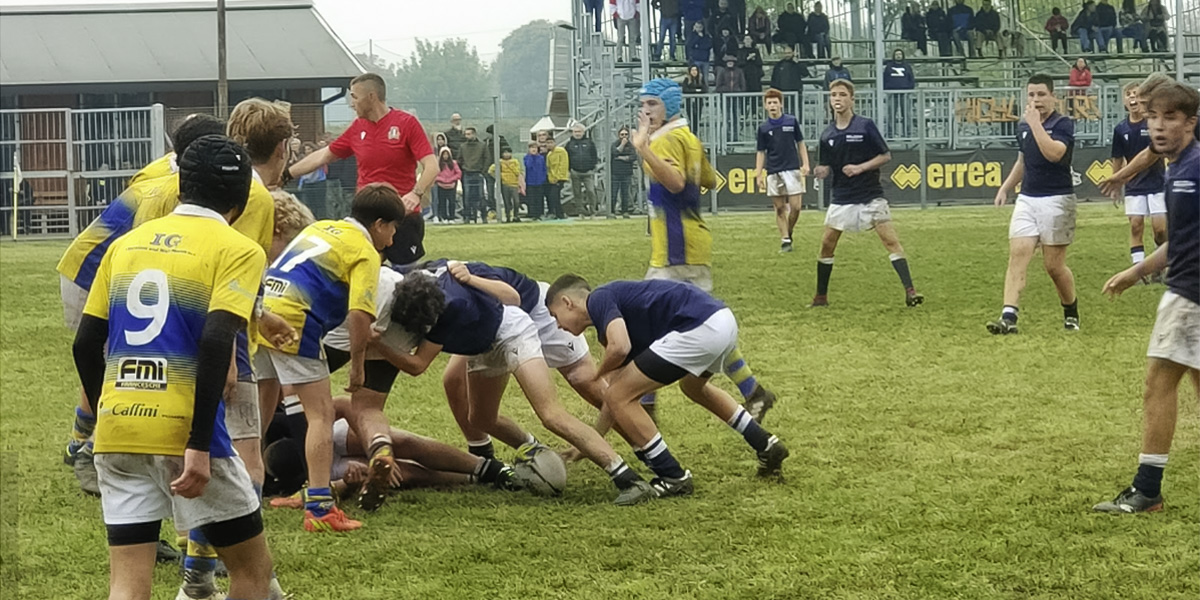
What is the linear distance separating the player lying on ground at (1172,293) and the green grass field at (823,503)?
0.21 meters

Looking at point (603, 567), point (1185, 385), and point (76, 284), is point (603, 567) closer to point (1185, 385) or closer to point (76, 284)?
point (76, 284)

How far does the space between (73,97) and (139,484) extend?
33867 millimetres

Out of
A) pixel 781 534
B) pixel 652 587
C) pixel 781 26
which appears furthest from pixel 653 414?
pixel 781 26

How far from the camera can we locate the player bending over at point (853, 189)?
1402 cm

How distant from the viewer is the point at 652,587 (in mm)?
5547

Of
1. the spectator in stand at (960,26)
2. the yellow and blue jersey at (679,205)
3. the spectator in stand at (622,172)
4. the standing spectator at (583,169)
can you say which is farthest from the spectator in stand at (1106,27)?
the yellow and blue jersey at (679,205)

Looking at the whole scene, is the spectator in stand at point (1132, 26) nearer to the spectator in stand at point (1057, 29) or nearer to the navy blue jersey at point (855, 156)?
the spectator in stand at point (1057, 29)

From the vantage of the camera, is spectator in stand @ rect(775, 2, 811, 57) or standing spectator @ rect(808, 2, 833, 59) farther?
standing spectator @ rect(808, 2, 833, 59)

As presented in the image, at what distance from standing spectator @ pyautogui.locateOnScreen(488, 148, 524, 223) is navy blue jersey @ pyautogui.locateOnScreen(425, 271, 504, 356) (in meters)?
23.8

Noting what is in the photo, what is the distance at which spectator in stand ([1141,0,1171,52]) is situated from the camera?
39406mm

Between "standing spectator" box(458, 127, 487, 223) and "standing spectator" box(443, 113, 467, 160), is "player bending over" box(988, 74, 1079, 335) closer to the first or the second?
"standing spectator" box(458, 127, 487, 223)

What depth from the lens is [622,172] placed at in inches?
1219

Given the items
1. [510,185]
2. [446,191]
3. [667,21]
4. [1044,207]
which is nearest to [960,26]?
[667,21]

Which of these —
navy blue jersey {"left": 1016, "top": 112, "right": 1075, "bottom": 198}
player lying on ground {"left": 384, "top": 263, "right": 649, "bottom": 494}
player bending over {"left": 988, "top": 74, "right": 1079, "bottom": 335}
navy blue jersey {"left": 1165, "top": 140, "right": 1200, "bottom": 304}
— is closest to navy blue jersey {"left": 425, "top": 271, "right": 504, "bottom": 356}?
player lying on ground {"left": 384, "top": 263, "right": 649, "bottom": 494}
